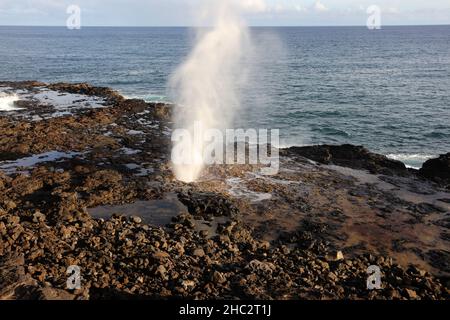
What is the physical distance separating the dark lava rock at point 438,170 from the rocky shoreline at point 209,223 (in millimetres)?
98

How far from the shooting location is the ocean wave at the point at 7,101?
4228 cm

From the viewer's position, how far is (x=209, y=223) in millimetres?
20094

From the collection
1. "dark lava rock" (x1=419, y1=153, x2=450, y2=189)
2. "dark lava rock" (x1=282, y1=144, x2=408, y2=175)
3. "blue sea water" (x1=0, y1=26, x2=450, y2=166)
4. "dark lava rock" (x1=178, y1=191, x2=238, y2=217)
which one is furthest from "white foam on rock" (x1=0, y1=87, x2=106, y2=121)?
"dark lava rock" (x1=419, y1=153, x2=450, y2=189)

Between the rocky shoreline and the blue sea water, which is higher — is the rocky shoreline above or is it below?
below

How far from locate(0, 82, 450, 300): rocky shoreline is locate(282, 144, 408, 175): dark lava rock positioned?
0.38 feet

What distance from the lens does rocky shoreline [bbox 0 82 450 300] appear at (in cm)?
1429

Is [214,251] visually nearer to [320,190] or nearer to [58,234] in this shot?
[58,234]

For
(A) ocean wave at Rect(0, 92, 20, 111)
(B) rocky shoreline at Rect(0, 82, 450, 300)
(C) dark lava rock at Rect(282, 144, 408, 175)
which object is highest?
(A) ocean wave at Rect(0, 92, 20, 111)

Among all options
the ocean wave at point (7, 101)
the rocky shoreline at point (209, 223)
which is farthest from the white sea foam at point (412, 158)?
the ocean wave at point (7, 101)

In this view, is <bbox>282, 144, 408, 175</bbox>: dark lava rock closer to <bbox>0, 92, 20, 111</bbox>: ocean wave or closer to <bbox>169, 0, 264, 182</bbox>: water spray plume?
<bbox>169, 0, 264, 182</bbox>: water spray plume

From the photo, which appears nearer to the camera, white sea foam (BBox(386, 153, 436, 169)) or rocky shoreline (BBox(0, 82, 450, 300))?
rocky shoreline (BBox(0, 82, 450, 300))

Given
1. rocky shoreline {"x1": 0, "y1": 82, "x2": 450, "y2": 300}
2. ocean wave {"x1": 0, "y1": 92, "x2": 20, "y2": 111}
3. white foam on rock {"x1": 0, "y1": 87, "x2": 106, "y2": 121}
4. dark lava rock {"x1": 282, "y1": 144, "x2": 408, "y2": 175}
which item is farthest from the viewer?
ocean wave {"x1": 0, "y1": 92, "x2": 20, "y2": 111}

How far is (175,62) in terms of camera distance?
107250mm
